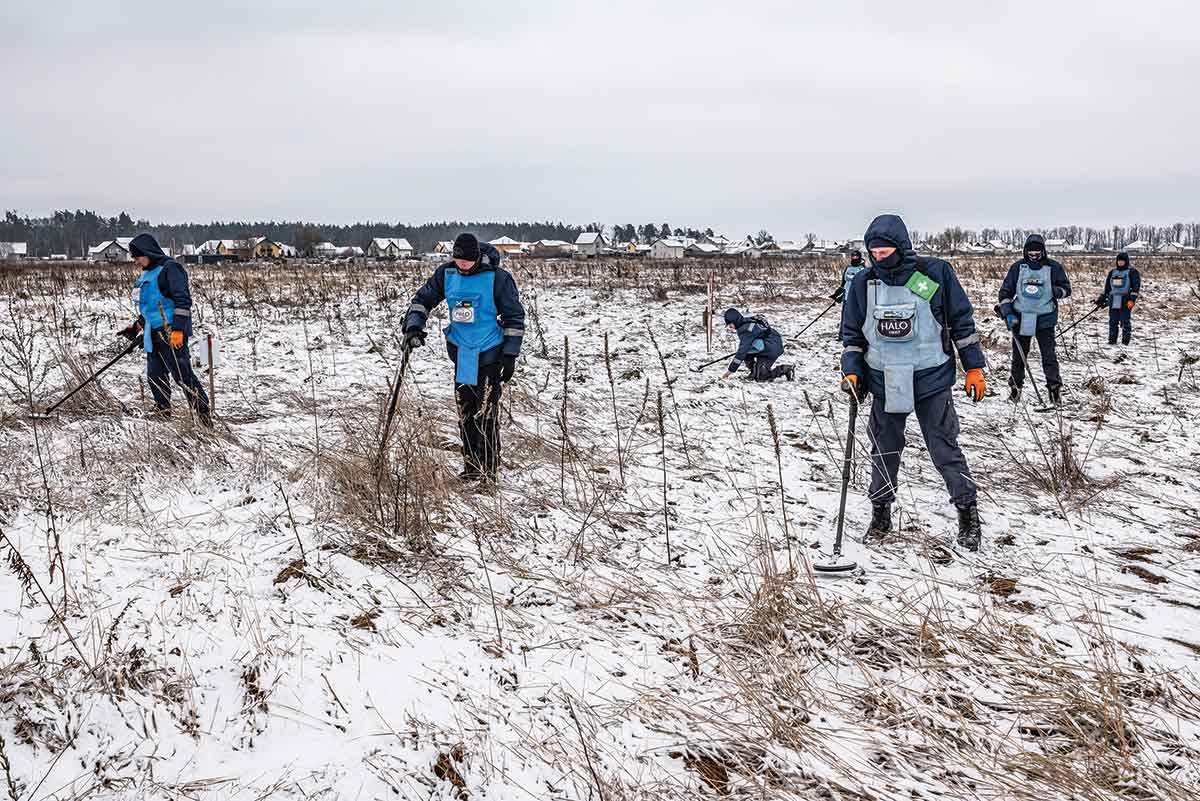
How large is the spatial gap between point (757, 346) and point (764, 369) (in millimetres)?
340

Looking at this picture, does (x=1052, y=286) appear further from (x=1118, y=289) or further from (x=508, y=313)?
(x=508, y=313)

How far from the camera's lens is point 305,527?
12.0ft

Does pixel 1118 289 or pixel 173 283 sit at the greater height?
pixel 1118 289

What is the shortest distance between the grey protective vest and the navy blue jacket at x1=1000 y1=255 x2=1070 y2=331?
425 centimetres

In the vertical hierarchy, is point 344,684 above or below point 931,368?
below

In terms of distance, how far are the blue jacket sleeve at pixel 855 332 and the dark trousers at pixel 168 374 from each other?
5.26 m

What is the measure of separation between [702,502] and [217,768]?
313cm

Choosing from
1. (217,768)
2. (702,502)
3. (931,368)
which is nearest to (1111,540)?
(931,368)

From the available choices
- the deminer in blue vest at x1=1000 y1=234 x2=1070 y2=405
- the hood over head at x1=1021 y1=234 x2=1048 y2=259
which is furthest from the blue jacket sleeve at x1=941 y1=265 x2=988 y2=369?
the hood over head at x1=1021 y1=234 x2=1048 y2=259

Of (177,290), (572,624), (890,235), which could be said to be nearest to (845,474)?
(890,235)

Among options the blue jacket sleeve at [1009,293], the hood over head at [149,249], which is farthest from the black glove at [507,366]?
the blue jacket sleeve at [1009,293]

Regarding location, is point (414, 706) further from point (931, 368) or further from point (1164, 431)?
point (1164, 431)

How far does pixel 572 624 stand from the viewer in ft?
9.77

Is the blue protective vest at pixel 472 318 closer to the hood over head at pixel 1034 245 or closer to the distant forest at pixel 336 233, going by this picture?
the hood over head at pixel 1034 245
